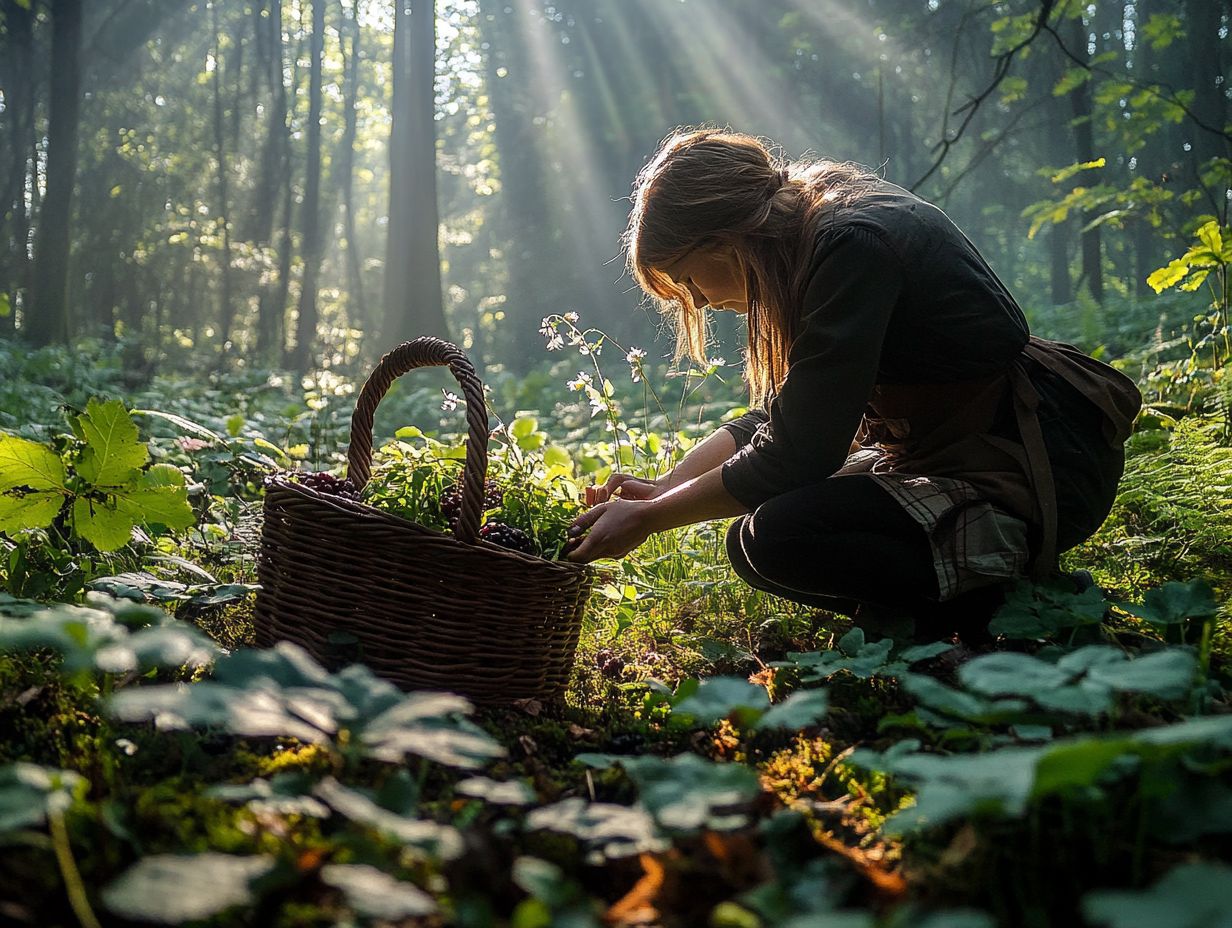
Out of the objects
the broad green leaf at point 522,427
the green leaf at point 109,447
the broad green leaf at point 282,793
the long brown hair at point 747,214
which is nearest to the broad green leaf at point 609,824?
the broad green leaf at point 282,793

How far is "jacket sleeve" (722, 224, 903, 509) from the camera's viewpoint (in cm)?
200

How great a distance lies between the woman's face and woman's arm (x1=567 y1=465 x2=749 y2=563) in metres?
0.49

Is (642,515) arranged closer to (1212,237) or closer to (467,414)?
(467,414)

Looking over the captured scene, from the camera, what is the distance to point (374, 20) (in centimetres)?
2491

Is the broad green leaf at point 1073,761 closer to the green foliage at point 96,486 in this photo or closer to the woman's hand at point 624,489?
the woman's hand at point 624,489

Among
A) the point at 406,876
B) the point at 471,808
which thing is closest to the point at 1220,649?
the point at 471,808

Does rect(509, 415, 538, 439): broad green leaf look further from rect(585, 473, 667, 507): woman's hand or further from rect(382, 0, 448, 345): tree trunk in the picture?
rect(382, 0, 448, 345): tree trunk

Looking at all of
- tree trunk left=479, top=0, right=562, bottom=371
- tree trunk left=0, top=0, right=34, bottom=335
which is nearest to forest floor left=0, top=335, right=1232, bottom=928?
tree trunk left=0, top=0, right=34, bottom=335

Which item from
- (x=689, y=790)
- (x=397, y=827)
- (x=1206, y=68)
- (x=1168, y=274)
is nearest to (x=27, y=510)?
(x=397, y=827)

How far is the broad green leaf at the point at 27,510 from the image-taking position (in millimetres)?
2117

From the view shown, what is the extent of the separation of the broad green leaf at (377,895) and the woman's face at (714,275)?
173 cm

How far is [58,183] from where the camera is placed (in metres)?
10.9

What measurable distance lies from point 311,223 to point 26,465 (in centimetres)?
1612

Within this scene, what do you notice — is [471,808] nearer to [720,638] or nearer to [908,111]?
[720,638]
